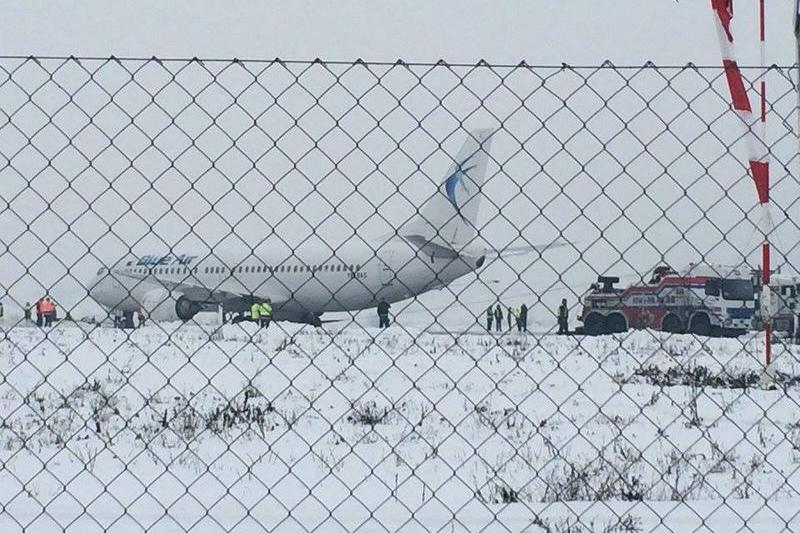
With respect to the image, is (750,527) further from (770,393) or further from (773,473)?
(770,393)

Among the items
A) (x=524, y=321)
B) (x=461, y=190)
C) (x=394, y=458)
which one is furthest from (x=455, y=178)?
(x=524, y=321)

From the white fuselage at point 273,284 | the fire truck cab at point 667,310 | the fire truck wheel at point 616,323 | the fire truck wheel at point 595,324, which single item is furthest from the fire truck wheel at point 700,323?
the white fuselage at point 273,284

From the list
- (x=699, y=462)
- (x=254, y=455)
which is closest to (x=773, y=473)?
(x=699, y=462)

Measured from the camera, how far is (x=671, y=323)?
1083 inches

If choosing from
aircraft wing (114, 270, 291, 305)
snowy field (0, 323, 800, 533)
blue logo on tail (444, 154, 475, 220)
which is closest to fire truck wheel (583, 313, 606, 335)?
aircraft wing (114, 270, 291, 305)

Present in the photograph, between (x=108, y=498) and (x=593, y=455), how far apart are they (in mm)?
2559

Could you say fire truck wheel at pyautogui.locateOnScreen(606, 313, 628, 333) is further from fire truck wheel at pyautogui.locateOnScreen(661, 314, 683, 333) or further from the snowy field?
the snowy field

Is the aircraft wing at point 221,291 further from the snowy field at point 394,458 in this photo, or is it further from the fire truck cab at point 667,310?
the snowy field at point 394,458

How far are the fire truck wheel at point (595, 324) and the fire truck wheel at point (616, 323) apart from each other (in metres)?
0.12

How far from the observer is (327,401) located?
29.5ft

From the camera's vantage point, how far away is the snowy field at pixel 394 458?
14.0 ft

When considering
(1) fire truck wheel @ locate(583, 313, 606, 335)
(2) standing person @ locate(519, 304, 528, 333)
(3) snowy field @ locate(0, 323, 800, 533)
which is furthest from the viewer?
(1) fire truck wheel @ locate(583, 313, 606, 335)

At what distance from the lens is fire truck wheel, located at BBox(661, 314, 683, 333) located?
27.4m

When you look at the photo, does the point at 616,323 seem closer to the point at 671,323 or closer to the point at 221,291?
the point at 671,323
